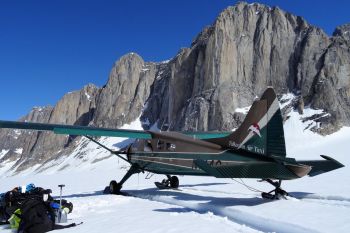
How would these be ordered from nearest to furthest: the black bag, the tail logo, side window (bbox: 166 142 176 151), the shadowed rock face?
the black bag → the tail logo → side window (bbox: 166 142 176 151) → the shadowed rock face

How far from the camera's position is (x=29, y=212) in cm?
729

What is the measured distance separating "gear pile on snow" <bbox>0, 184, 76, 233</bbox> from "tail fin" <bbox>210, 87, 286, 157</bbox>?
547 cm

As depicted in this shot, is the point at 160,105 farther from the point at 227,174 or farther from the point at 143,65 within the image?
the point at 227,174

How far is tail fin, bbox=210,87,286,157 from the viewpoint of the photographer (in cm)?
1010

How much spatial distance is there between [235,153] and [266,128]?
1.43 meters

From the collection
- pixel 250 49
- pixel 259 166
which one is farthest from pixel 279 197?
pixel 250 49

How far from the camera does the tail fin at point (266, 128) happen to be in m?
10.1

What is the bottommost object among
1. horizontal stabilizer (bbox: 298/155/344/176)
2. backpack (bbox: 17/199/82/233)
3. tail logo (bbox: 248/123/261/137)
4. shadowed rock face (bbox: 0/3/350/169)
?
backpack (bbox: 17/199/82/233)

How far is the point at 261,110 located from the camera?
34.0 ft

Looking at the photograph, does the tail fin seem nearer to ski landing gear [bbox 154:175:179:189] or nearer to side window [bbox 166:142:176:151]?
side window [bbox 166:142:176:151]

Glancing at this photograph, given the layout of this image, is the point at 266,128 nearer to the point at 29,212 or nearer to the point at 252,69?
the point at 29,212

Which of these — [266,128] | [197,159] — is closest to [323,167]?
[266,128]

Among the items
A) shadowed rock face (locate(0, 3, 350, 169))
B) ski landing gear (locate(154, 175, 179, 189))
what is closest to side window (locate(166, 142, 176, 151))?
ski landing gear (locate(154, 175, 179, 189))

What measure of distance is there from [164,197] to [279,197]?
387 cm
